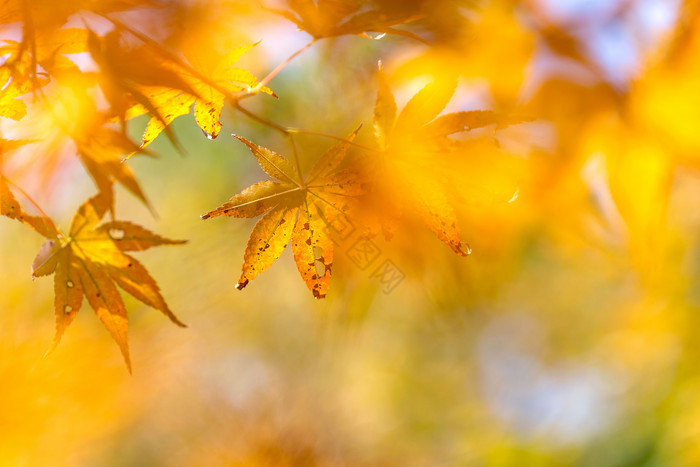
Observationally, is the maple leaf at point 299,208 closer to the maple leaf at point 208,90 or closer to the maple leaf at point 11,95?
the maple leaf at point 208,90

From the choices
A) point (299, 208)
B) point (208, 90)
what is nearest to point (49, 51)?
point (208, 90)

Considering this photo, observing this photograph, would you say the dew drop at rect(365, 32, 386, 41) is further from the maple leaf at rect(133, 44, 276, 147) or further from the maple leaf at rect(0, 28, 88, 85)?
the maple leaf at rect(0, 28, 88, 85)

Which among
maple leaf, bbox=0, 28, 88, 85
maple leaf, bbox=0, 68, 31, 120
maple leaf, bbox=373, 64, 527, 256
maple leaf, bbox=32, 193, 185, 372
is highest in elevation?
maple leaf, bbox=373, 64, 527, 256

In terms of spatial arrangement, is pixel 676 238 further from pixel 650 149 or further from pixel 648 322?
pixel 650 149

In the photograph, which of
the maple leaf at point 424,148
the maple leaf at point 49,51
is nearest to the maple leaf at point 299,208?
the maple leaf at point 424,148

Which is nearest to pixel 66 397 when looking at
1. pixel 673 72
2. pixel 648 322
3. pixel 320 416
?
pixel 320 416

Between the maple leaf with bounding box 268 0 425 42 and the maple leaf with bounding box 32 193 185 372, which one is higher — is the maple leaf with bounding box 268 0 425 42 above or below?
above

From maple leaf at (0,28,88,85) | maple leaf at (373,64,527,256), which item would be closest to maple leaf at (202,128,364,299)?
maple leaf at (373,64,527,256)
